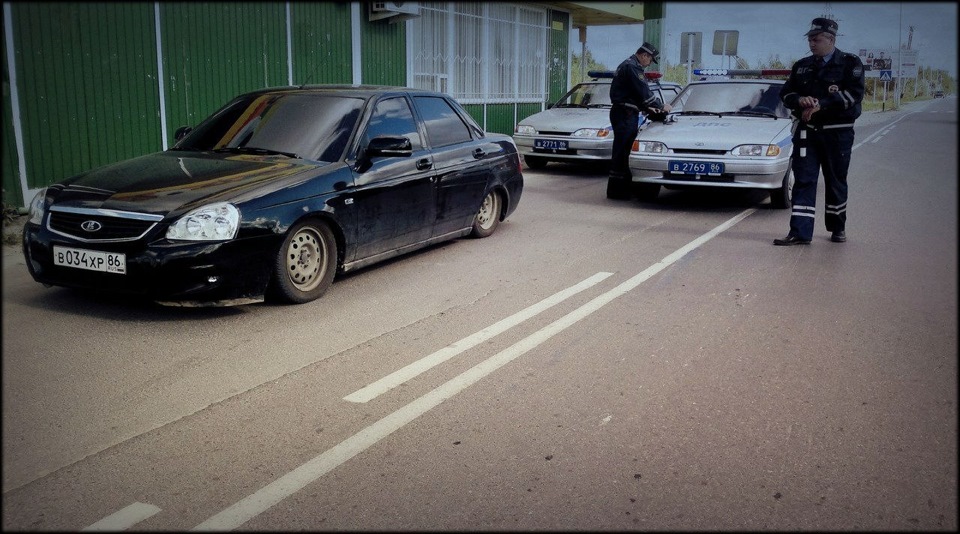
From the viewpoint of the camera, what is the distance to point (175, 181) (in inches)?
231

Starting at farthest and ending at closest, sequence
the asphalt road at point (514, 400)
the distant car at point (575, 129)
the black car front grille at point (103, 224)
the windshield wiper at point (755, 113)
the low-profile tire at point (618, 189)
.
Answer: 1. the distant car at point (575, 129)
2. the low-profile tire at point (618, 189)
3. the windshield wiper at point (755, 113)
4. the black car front grille at point (103, 224)
5. the asphalt road at point (514, 400)

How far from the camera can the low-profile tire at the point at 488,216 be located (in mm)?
8805

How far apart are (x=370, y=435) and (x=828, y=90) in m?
5.90

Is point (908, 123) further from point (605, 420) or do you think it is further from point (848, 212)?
point (848, 212)

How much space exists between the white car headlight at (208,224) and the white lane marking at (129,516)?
2.51m

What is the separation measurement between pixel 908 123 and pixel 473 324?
4572mm

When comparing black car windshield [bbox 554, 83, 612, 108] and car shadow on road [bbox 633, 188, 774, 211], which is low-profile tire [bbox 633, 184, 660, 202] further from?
black car windshield [bbox 554, 83, 612, 108]

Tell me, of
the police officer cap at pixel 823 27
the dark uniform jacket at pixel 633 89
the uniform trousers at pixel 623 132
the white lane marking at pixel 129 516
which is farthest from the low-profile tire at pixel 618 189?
the police officer cap at pixel 823 27

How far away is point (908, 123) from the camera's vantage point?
132 cm

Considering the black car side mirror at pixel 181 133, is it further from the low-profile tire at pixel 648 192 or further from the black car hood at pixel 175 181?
the low-profile tire at pixel 648 192

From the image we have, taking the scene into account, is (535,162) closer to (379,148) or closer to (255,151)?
(379,148)

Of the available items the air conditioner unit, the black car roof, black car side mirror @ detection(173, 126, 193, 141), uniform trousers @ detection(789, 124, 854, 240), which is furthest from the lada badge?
uniform trousers @ detection(789, 124, 854, 240)

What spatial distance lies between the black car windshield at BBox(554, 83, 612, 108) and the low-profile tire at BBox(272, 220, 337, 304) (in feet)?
34.4

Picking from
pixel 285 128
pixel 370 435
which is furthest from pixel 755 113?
pixel 370 435
